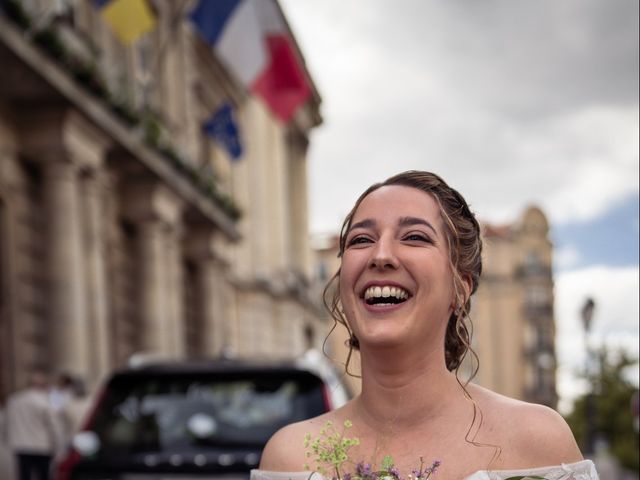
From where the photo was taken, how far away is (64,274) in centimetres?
1977

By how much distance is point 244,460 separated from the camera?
22.9ft

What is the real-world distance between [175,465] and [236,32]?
525 inches

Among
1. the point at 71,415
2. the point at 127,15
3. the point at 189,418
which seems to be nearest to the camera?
the point at 189,418

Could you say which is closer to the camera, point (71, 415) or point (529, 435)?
point (529, 435)

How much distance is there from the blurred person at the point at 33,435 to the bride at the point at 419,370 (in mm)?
11655

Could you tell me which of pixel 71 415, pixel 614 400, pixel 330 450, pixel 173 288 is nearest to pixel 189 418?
pixel 330 450

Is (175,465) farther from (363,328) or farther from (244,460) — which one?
(363,328)

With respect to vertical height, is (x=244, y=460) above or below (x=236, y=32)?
below

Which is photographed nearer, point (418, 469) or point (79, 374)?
point (418, 469)

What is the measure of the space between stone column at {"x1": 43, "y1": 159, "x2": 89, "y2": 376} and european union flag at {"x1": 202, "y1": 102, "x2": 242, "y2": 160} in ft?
A: 23.5

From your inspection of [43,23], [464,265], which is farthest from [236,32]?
[464,265]

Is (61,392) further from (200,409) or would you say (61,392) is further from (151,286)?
(151,286)

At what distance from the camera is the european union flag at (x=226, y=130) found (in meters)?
26.9

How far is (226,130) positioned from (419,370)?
2481 cm
